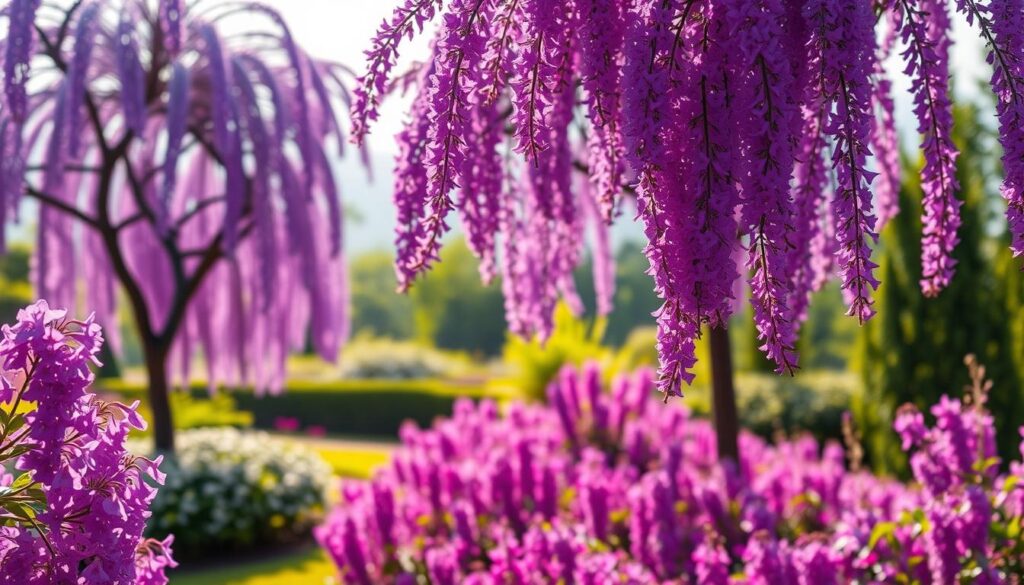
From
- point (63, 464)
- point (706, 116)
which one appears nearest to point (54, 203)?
point (63, 464)

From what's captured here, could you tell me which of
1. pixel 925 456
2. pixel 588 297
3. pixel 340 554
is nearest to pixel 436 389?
pixel 340 554

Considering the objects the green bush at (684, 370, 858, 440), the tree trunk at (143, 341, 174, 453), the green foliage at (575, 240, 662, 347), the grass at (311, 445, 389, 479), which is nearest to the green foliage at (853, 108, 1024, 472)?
the green bush at (684, 370, 858, 440)

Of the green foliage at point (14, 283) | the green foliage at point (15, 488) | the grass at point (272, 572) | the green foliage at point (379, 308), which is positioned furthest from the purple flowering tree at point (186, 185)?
the green foliage at point (379, 308)

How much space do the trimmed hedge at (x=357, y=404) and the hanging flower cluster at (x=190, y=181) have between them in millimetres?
7238

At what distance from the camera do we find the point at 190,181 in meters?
10.3

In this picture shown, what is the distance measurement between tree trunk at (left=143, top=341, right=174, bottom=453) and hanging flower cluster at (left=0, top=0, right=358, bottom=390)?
0.13 metres

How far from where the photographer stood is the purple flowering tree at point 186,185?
7.26 metres

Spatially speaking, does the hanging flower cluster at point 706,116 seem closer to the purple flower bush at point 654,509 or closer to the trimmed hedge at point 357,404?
the purple flower bush at point 654,509

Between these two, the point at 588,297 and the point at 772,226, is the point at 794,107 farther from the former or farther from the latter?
the point at 588,297

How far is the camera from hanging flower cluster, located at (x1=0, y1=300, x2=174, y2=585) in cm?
226

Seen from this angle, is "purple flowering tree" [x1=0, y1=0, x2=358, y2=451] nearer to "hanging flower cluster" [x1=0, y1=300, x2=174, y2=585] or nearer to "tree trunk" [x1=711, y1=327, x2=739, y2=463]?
"tree trunk" [x1=711, y1=327, x2=739, y2=463]

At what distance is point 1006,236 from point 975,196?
1.07 m

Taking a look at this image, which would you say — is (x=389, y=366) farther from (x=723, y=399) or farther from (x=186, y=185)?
(x=723, y=399)

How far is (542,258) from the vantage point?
450cm
